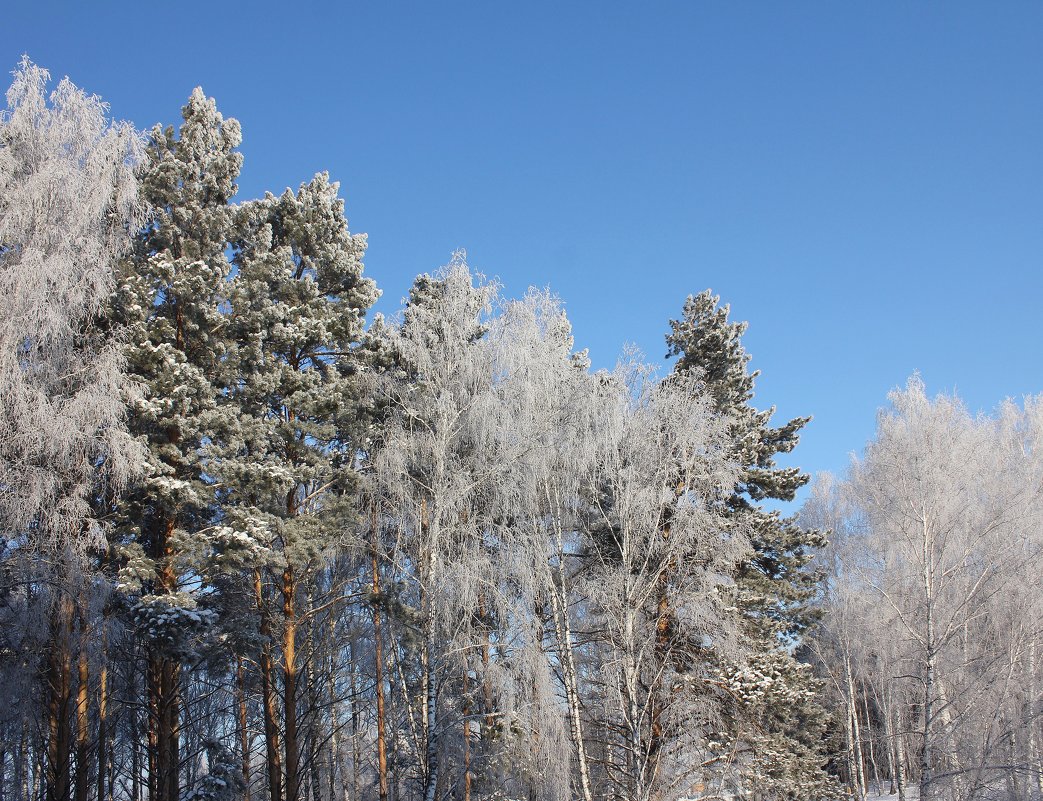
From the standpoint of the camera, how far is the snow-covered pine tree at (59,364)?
36.4ft

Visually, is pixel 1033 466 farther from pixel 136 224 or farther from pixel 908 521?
pixel 136 224

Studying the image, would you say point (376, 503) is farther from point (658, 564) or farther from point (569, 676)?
point (658, 564)

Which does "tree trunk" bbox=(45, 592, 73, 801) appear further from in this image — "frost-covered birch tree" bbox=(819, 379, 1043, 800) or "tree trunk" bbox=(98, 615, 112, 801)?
"frost-covered birch tree" bbox=(819, 379, 1043, 800)

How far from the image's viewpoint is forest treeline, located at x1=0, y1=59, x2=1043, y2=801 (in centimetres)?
1177

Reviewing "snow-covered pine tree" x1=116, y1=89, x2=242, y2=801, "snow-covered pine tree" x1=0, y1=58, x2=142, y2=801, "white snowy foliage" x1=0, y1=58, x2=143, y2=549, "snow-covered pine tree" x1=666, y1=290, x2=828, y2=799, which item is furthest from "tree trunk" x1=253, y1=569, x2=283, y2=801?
"snow-covered pine tree" x1=666, y1=290, x2=828, y2=799

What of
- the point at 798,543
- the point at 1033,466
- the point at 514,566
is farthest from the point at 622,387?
the point at 1033,466

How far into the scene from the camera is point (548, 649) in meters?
13.9

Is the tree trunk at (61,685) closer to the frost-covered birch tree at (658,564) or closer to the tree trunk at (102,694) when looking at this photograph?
the tree trunk at (102,694)

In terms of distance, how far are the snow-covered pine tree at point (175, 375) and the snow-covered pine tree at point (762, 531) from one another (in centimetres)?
983

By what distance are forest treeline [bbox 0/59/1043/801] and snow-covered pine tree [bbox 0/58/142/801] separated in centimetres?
5

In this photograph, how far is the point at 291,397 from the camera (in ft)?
48.8

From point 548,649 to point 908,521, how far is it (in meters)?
9.75

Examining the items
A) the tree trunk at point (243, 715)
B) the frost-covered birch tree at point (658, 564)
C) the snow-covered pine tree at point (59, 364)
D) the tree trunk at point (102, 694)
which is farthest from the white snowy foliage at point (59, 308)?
the frost-covered birch tree at point (658, 564)

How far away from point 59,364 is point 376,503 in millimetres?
6288
